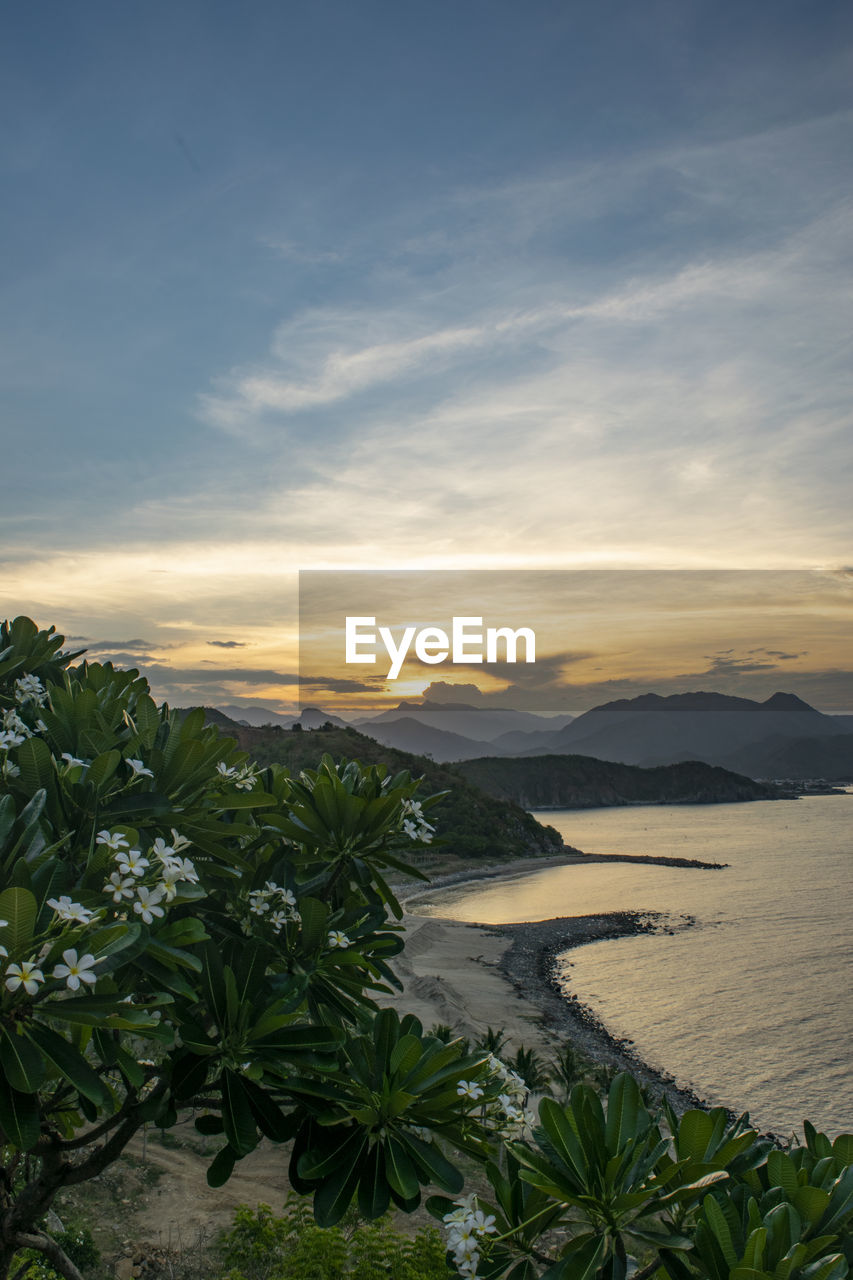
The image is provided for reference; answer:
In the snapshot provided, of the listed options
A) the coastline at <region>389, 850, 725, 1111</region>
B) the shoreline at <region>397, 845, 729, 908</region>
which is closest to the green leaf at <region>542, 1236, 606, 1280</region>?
the coastline at <region>389, 850, 725, 1111</region>

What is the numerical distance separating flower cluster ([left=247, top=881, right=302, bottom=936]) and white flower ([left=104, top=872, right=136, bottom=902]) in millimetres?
930

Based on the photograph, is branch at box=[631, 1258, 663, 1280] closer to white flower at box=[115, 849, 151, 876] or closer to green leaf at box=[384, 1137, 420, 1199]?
green leaf at box=[384, 1137, 420, 1199]

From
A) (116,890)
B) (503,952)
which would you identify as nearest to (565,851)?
(503,952)

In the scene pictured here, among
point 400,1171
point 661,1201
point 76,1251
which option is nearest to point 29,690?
point 400,1171

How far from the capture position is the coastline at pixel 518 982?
23.7 m

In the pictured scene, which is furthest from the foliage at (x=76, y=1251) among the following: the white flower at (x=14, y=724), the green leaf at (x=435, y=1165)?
the green leaf at (x=435, y=1165)

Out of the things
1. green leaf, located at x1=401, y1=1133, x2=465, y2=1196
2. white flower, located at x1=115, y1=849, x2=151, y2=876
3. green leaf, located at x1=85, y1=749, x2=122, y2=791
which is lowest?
green leaf, located at x1=401, y1=1133, x2=465, y2=1196

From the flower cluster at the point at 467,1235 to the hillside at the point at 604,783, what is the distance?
141208mm

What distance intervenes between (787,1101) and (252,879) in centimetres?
2360

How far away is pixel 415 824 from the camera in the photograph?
3.58 m

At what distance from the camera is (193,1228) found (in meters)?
7.48

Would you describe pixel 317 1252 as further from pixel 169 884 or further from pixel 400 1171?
pixel 169 884

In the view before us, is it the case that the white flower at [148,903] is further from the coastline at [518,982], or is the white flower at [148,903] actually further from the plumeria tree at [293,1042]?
the coastline at [518,982]

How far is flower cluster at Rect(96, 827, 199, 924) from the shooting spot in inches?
96.9
